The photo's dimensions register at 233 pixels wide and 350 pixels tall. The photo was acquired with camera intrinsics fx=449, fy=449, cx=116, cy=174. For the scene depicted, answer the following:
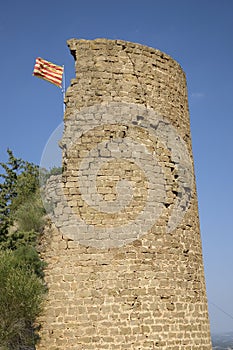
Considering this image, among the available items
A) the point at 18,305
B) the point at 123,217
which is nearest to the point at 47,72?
the point at 123,217

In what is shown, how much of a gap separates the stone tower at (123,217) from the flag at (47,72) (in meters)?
1.90

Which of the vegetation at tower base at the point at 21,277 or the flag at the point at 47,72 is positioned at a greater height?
the flag at the point at 47,72

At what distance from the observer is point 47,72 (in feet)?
37.8

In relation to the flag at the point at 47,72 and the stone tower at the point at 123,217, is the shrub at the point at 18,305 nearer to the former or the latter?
the stone tower at the point at 123,217

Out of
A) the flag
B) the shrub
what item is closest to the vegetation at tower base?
the shrub

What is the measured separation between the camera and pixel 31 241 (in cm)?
888

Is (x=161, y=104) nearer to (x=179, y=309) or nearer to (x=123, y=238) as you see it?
(x=123, y=238)

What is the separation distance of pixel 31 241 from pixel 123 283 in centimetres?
209

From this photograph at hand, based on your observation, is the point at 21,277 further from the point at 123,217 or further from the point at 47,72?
the point at 47,72

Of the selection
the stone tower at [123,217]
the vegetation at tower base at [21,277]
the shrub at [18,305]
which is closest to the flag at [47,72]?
the stone tower at [123,217]

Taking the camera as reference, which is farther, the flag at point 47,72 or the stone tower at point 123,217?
the flag at point 47,72

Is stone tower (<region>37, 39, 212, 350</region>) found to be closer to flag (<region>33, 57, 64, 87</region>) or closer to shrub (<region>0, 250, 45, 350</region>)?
shrub (<region>0, 250, 45, 350</region>)

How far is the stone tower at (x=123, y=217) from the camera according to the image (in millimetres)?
7922

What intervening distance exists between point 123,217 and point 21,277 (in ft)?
7.08
